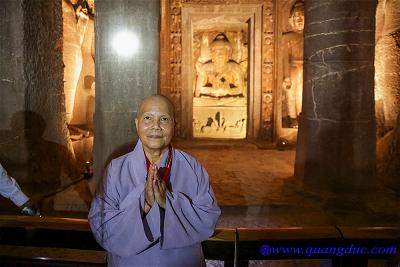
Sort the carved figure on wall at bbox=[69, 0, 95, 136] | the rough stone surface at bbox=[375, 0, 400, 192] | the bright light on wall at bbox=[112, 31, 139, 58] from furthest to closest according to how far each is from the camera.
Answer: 1. the carved figure on wall at bbox=[69, 0, 95, 136]
2. the rough stone surface at bbox=[375, 0, 400, 192]
3. the bright light on wall at bbox=[112, 31, 139, 58]

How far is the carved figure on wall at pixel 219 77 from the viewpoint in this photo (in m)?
12.1

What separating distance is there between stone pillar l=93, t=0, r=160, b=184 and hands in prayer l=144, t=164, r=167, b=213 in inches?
144

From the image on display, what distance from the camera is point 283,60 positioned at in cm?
1073

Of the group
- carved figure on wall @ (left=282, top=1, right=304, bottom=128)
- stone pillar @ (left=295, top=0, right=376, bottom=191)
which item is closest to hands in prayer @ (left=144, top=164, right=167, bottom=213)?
stone pillar @ (left=295, top=0, right=376, bottom=191)

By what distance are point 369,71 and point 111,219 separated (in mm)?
5049

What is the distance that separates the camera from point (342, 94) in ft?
18.1

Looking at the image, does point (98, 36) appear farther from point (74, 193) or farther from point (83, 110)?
point (83, 110)

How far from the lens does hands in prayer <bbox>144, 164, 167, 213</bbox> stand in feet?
5.05

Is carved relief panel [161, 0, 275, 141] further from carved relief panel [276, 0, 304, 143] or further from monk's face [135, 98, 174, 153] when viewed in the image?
monk's face [135, 98, 174, 153]

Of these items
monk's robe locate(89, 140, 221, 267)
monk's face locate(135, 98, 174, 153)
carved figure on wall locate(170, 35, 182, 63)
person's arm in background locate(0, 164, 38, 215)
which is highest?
carved figure on wall locate(170, 35, 182, 63)

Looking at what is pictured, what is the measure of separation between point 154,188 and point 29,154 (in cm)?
438

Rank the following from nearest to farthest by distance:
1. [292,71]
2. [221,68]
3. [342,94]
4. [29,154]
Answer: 1. [29,154]
2. [342,94]
3. [292,71]
4. [221,68]

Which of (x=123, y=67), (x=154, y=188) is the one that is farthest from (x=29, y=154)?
(x=154, y=188)

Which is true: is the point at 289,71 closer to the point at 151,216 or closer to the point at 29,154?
the point at 29,154
